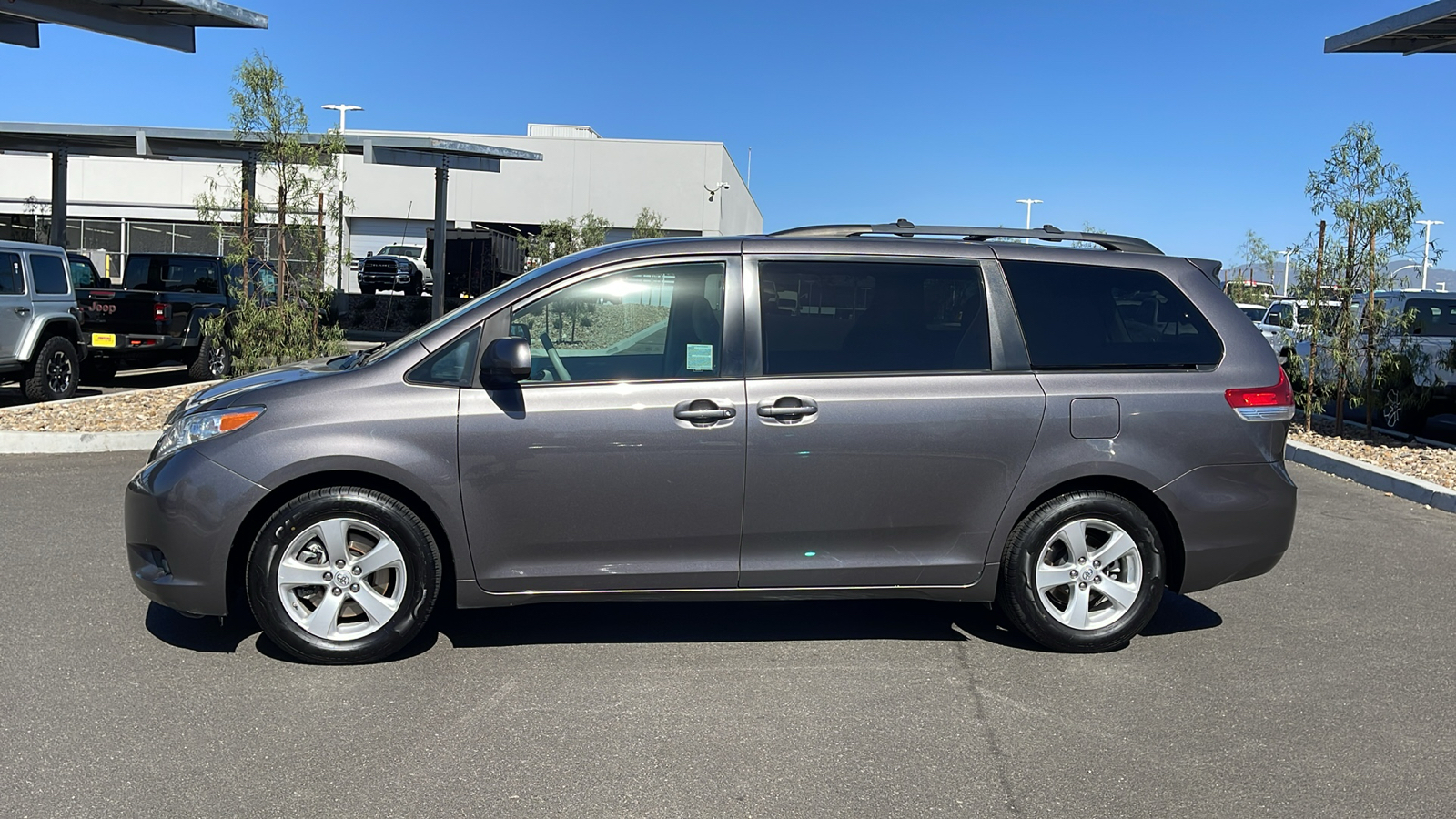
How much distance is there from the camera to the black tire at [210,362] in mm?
16297

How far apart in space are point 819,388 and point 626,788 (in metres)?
1.88

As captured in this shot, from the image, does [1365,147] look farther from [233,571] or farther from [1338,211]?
[233,571]

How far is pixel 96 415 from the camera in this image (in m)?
12.0

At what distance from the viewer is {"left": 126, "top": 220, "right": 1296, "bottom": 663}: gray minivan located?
4730 millimetres

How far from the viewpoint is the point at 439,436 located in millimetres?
4699

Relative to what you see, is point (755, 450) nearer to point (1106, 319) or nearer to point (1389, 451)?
point (1106, 319)

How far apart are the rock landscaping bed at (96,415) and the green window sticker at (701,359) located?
7.68 metres

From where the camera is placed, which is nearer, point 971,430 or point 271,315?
point 971,430

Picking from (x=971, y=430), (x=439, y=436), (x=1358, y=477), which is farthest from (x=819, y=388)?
(x=1358, y=477)

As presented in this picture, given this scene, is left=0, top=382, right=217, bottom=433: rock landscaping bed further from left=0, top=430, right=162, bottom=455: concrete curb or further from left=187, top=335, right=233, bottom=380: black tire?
left=187, top=335, right=233, bottom=380: black tire

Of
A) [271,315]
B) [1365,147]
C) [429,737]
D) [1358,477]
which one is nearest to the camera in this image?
[429,737]

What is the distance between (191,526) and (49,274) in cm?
1101

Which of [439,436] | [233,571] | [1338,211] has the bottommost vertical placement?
[233,571]

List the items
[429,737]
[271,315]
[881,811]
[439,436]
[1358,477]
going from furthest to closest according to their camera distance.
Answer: [271,315] → [1358,477] → [439,436] → [429,737] → [881,811]
